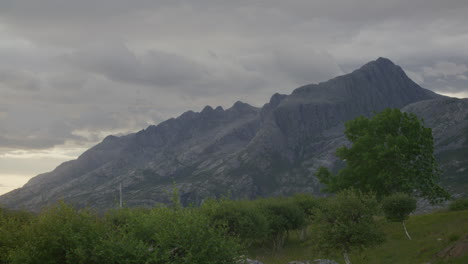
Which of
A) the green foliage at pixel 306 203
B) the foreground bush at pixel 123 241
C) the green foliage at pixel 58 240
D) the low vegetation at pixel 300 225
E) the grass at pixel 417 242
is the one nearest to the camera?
the foreground bush at pixel 123 241

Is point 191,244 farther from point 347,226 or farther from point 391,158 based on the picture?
point 391,158

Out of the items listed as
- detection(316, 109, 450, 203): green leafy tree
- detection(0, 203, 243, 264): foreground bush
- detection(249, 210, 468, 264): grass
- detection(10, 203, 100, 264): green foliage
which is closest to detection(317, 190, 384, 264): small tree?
detection(249, 210, 468, 264): grass

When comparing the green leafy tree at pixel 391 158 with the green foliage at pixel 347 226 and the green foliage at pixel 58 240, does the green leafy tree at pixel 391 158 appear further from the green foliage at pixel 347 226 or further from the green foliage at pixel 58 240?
the green foliage at pixel 58 240

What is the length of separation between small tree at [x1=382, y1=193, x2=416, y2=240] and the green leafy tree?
758cm

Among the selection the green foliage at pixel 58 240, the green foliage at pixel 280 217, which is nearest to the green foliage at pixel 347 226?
the green foliage at pixel 58 240

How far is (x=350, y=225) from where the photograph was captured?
137 feet

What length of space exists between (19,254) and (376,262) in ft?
132

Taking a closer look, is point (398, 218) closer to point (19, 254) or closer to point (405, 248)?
point (405, 248)

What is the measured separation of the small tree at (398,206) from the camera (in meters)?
53.8

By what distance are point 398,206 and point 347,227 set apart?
56.7 ft

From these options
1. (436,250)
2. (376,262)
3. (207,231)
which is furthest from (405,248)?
(207,231)

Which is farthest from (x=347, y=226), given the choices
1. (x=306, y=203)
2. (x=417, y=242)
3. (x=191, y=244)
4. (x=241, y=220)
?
(x=306, y=203)

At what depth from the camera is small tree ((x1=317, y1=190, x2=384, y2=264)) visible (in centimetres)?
4134

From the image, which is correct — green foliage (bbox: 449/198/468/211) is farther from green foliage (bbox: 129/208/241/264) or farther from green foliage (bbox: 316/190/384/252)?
green foliage (bbox: 129/208/241/264)
